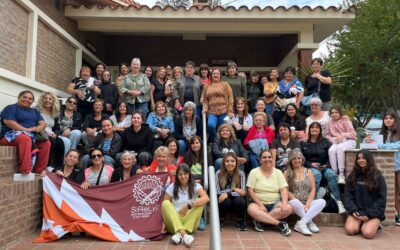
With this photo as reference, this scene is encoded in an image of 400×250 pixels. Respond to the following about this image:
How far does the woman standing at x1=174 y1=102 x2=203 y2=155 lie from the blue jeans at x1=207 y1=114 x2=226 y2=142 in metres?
0.17

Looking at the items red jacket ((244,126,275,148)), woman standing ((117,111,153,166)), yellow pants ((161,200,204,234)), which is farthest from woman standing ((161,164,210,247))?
red jacket ((244,126,275,148))

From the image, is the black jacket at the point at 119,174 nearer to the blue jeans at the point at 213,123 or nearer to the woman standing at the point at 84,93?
the blue jeans at the point at 213,123

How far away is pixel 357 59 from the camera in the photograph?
14.7 m

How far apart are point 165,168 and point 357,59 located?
11.4 meters

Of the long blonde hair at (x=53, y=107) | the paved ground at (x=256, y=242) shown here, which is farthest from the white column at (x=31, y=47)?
the paved ground at (x=256, y=242)

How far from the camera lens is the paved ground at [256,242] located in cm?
476

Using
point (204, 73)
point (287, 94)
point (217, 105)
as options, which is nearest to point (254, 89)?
point (287, 94)

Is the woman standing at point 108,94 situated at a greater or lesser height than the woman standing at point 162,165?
greater

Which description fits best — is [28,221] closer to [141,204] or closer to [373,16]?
[141,204]

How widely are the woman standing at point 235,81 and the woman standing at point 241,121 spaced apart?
695mm

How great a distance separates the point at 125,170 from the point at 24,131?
5.00 ft

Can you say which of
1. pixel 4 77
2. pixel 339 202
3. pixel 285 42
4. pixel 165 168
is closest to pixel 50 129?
pixel 4 77

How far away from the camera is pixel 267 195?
224 inches

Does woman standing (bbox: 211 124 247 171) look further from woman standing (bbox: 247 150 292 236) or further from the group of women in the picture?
woman standing (bbox: 247 150 292 236)
